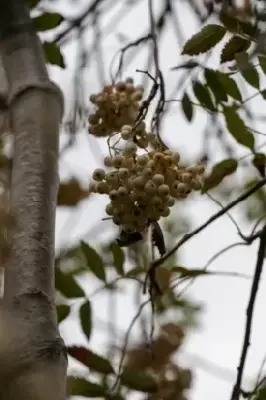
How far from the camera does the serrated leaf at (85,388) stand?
80 cm

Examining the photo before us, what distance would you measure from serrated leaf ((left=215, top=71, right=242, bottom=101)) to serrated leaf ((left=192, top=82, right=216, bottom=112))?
25 millimetres

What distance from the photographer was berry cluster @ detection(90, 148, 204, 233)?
26.0 inches

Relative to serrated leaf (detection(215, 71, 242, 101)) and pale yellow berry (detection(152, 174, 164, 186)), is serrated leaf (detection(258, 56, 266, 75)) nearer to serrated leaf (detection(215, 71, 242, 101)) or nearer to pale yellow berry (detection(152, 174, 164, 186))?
serrated leaf (detection(215, 71, 242, 101))

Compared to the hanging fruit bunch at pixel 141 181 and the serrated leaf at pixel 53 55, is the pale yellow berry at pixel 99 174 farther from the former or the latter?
the serrated leaf at pixel 53 55

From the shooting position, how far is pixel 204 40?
0.76 meters

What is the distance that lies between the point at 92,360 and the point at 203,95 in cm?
32

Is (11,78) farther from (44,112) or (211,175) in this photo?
(211,175)

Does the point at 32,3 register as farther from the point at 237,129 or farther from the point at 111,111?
the point at 237,129

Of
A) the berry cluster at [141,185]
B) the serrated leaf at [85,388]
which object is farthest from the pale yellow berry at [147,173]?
the serrated leaf at [85,388]

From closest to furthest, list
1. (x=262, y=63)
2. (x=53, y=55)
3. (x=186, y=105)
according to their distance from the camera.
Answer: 1. (x=262, y=63)
2. (x=186, y=105)
3. (x=53, y=55)

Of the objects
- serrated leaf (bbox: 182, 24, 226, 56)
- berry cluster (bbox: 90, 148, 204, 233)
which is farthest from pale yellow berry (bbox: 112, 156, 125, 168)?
serrated leaf (bbox: 182, 24, 226, 56)

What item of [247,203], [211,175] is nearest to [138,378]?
[211,175]

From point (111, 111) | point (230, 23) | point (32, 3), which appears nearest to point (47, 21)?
point (32, 3)

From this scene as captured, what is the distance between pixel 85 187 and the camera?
46.1 inches
